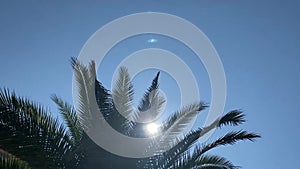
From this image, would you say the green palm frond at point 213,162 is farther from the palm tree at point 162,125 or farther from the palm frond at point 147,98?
the palm frond at point 147,98

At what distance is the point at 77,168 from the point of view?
33.0 feet

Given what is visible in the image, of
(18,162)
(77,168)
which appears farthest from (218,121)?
(18,162)

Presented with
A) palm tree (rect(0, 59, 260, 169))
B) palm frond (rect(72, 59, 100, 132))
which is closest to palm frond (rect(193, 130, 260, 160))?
palm tree (rect(0, 59, 260, 169))

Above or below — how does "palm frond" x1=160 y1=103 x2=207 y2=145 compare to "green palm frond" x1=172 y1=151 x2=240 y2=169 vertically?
above

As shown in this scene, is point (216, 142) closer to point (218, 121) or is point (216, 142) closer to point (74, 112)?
point (218, 121)

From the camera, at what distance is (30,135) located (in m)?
9.64

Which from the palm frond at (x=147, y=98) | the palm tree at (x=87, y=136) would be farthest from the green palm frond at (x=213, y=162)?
the palm frond at (x=147, y=98)

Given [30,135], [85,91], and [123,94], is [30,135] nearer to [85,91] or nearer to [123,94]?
[85,91]

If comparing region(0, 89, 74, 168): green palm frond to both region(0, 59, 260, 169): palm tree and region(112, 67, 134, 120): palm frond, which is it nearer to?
region(0, 59, 260, 169): palm tree

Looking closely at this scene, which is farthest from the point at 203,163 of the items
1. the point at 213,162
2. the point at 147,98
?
the point at 147,98

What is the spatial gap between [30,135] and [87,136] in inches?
53.8

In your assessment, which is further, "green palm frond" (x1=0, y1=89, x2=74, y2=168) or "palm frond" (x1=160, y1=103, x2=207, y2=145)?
"palm frond" (x1=160, y1=103, x2=207, y2=145)

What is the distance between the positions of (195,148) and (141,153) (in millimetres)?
1243

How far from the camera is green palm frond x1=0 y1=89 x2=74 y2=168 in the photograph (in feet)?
31.0
